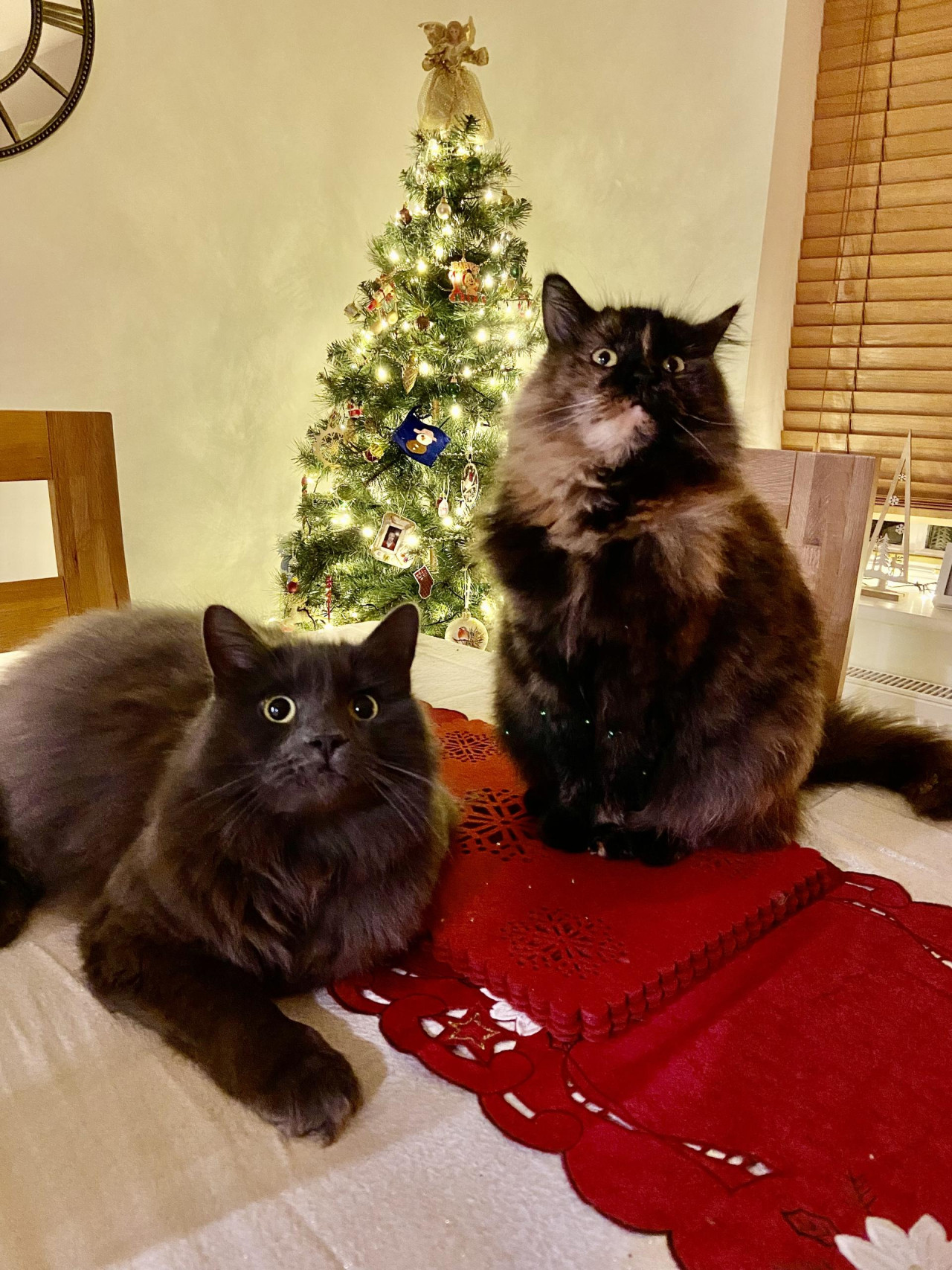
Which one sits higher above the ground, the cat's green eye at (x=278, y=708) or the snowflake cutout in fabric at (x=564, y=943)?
the cat's green eye at (x=278, y=708)

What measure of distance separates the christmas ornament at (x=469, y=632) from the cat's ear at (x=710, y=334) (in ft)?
6.25

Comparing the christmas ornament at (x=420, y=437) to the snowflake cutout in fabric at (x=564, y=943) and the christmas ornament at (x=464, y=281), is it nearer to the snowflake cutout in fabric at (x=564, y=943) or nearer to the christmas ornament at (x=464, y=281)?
the christmas ornament at (x=464, y=281)

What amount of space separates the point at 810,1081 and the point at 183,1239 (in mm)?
474

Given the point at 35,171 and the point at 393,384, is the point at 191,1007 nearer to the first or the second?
the point at 393,384

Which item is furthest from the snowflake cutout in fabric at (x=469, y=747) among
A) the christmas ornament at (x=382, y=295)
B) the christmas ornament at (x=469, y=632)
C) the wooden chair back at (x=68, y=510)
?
the christmas ornament at (x=382, y=295)

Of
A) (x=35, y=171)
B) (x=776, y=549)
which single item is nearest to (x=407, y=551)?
(x=35, y=171)

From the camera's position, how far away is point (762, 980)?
2.57 feet

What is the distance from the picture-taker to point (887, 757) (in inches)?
47.8

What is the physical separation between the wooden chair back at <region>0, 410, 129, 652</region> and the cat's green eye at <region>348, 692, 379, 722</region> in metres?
1.04

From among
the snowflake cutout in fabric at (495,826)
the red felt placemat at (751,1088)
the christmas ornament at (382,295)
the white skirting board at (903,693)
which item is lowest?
the white skirting board at (903,693)

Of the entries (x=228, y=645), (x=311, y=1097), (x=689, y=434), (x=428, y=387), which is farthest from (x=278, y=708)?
(x=428, y=387)

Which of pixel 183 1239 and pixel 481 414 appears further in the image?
pixel 481 414

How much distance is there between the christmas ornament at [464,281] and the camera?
258 centimetres

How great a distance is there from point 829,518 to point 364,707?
3.74ft
